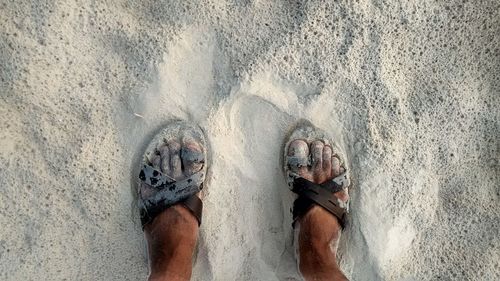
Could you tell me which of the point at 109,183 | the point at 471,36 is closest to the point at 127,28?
the point at 109,183

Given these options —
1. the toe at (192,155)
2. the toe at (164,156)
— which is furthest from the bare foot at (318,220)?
the toe at (164,156)

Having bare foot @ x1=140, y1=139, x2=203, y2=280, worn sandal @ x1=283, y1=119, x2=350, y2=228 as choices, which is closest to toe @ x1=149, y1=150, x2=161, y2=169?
bare foot @ x1=140, y1=139, x2=203, y2=280

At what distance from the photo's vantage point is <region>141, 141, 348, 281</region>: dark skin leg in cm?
161

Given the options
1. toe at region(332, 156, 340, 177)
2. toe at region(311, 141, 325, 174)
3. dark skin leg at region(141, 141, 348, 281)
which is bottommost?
dark skin leg at region(141, 141, 348, 281)

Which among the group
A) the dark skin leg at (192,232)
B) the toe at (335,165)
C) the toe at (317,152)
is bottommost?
the dark skin leg at (192,232)

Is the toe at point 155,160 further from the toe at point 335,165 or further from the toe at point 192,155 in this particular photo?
the toe at point 335,165

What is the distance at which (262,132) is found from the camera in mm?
1677

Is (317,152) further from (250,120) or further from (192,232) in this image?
(192,232)

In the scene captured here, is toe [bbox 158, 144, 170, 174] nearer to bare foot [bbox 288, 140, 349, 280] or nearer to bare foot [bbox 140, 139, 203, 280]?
bare foot [bbox 140, 139, 203, 280]

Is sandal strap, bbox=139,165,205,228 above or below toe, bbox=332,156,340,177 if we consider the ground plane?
below

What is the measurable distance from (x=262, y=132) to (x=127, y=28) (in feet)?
1.92

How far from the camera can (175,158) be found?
1690mm

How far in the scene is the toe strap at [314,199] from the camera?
1.68 meters

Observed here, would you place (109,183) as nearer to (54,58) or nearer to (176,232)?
(176,232)
